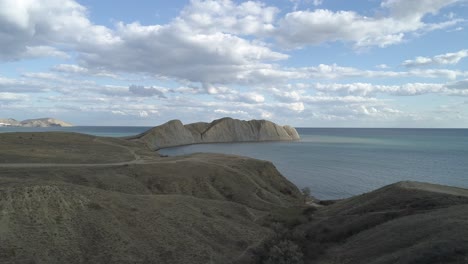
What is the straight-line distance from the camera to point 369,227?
3253 cm

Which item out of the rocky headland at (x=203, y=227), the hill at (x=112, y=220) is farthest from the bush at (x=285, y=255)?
the hill at (x=112, y=220)

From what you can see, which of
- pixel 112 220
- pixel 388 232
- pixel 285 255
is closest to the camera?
pixel 285 255

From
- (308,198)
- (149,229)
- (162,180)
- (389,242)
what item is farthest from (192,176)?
(389,242)

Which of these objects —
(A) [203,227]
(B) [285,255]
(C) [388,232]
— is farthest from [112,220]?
(C) [388,232]

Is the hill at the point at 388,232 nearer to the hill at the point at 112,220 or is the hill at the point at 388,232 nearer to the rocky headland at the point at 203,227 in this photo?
the rocky headland at the point at 203,227

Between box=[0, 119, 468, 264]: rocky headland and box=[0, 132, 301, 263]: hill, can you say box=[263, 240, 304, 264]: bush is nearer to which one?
box=[0, 119, 468, 264]: rocky headland

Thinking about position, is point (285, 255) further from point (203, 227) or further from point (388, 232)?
point (203, 227)

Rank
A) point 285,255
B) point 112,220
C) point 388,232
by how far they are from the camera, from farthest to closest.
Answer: point 112,220 → point 388,232 → point 285,255

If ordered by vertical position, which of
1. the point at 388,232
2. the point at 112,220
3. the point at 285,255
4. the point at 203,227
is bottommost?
A: the point at 203,227

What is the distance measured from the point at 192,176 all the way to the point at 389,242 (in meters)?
40.6

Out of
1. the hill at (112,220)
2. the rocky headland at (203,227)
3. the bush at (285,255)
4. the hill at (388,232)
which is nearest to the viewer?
the hill at (388,232)

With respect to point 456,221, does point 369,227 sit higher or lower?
lower

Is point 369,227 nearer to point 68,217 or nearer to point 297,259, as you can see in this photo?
point 297,259

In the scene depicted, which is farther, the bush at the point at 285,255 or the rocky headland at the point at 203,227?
the bush at the point at 285,255
